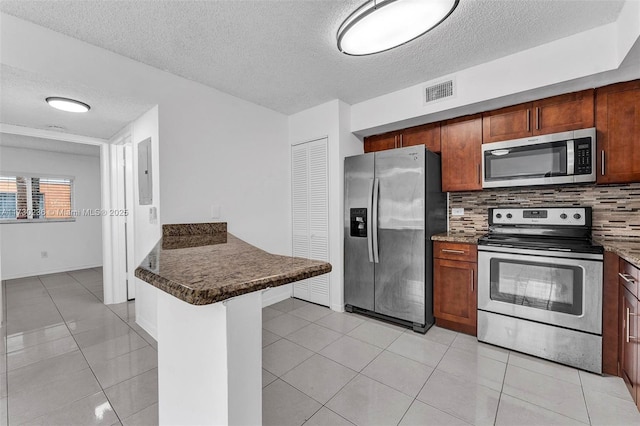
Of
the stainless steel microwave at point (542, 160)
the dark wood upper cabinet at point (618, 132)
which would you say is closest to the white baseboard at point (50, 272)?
the stainless steel microwave at point (542, 160)

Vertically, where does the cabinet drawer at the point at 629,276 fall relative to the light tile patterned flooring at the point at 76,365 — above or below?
above

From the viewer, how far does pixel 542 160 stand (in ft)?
7.59

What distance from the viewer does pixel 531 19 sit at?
1869 millimetres

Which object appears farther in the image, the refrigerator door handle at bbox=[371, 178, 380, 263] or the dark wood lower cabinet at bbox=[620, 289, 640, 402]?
the refrigerator door handle at bbox=[371, 178, 380, 263]

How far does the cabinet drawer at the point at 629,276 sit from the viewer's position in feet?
5.34

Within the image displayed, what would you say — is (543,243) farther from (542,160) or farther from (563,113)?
(563,113)

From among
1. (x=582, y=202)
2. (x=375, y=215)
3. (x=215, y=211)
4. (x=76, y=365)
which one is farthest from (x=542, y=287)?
(x=76, y=365)

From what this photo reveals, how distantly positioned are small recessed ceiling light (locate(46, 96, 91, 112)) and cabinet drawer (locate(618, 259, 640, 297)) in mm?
4287

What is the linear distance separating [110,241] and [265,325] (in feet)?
7.73

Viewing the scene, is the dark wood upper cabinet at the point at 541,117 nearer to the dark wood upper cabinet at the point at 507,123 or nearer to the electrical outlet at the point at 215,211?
the dark wood upper cabinet at the point at 507,123

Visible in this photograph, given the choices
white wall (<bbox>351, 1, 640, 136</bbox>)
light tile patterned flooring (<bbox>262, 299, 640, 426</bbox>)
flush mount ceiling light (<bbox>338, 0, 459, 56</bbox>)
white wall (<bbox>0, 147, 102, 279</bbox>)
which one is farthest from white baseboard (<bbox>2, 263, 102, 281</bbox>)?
flush mount ceiling light (<bbox>338, 0, 459, 56</bbox>)

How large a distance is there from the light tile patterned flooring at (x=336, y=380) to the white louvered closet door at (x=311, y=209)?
25.1 inches

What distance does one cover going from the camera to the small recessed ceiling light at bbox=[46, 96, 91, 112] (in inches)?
94.9

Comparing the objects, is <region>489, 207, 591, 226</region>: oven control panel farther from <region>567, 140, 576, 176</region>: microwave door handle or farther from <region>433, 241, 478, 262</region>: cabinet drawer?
<region>433, 241, 478, 262</region>: cabinet drawer
